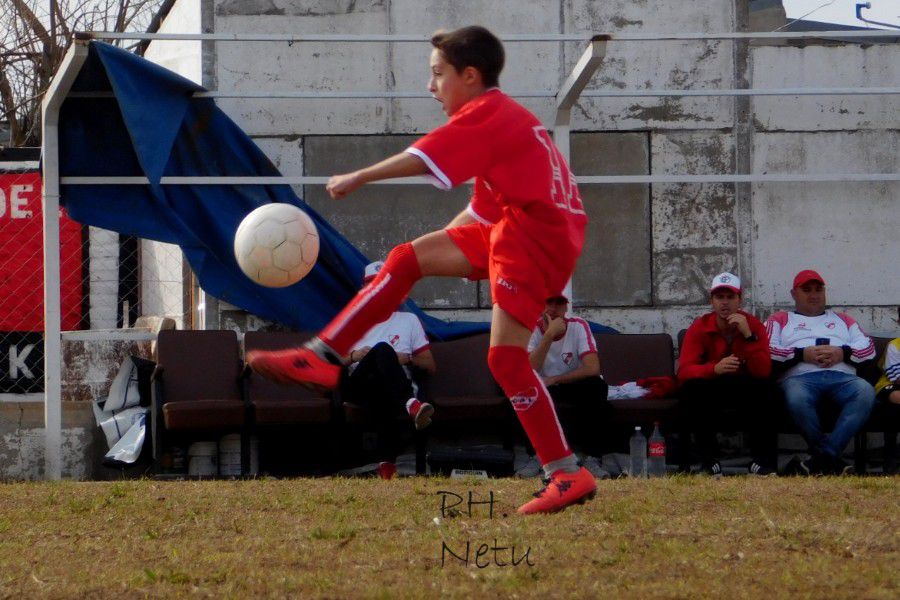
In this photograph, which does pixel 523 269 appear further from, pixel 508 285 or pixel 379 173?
pixel 379 173

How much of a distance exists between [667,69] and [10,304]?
6.12 m

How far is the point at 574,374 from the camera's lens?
9.53m

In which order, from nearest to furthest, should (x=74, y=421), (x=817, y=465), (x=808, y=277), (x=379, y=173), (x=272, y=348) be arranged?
(x=379, y=173)
(x=817, y=465)
(x=808, y=277)
(x=272, y=348)
(x=74, y=421)

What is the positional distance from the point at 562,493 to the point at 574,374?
12.7 feet

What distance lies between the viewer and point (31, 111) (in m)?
16.3

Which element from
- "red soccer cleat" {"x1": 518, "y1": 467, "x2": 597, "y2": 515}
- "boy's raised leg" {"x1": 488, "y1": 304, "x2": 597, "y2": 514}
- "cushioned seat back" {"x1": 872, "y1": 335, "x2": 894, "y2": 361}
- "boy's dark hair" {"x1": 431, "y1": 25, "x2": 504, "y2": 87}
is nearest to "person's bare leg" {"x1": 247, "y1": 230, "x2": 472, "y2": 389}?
"boy's raised leg" {"x1": 488, "y1": 304, "x2": 597, "y2": 514}

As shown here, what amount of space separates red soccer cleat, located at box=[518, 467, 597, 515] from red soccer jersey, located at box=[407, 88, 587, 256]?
3.33 feet

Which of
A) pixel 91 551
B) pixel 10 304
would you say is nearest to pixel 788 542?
pixel 91 551

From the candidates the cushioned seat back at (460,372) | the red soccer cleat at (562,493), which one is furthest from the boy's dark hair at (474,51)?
the cushioned seat back at (460,372)

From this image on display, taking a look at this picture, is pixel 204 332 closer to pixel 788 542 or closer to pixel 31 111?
pixel 788 542

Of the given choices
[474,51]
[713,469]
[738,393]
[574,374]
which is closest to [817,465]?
[713,469]

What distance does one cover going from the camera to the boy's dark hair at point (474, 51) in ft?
18.3

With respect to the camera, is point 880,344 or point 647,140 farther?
point 647,140

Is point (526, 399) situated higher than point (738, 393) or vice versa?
point (526, 399)
